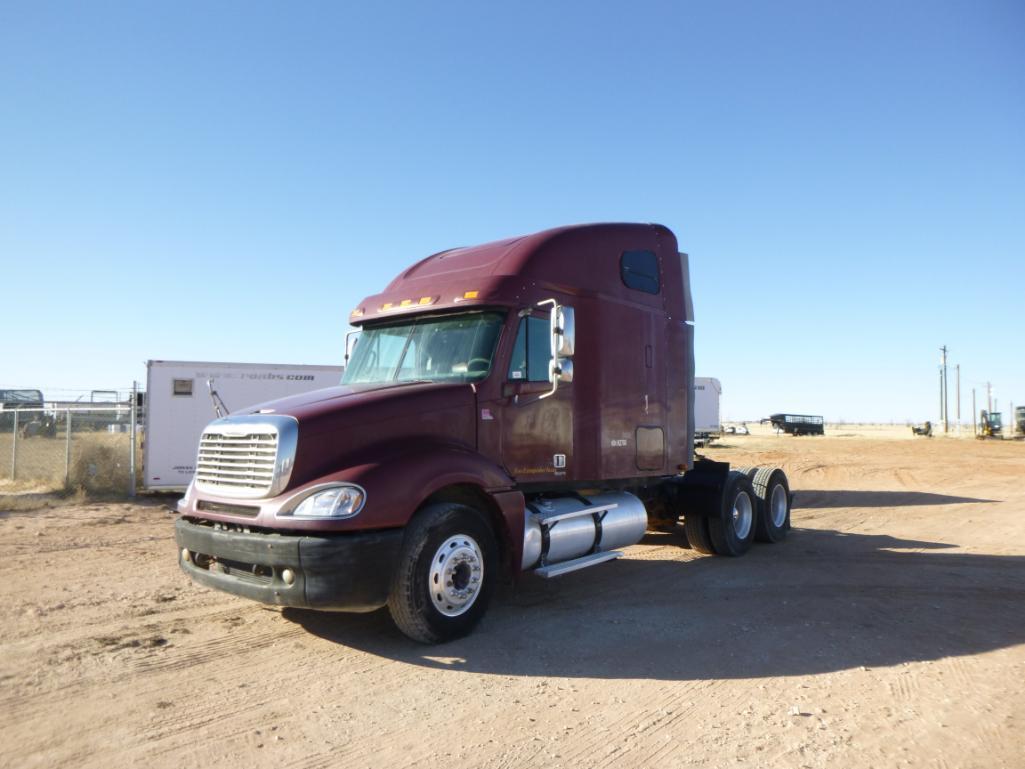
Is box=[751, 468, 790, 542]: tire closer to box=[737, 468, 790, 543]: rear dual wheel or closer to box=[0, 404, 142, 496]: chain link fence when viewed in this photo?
box=[737, 468, 790, 543]: rear dual wheel

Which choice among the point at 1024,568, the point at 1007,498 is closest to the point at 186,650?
the point at 1024,568

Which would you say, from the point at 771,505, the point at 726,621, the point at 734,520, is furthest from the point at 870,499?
the point at 726,621

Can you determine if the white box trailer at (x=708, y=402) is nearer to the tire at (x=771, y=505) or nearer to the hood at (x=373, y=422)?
the tire at (x=771, y=505)

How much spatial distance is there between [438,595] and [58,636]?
119 inches

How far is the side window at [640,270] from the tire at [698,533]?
3099mm

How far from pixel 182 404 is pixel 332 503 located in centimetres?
1212

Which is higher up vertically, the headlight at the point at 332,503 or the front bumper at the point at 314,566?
the headlight at the point at 332,503

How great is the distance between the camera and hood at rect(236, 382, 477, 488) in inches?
215

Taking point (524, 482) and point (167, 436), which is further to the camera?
point (167, 436)

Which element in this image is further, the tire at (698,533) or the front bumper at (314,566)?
the tire at (698,533)

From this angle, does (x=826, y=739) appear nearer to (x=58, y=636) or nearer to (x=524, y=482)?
(x=524, y=482)

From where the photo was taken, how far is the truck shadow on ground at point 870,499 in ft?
52.8

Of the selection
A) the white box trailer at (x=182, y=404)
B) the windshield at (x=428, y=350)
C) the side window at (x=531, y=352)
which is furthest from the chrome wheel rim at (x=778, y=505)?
the white box trailer at (x=182, y=404)

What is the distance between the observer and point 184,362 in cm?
1594
